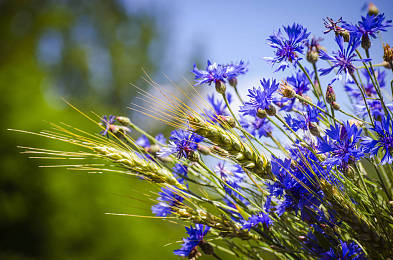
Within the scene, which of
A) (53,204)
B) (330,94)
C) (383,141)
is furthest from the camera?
(53,204)

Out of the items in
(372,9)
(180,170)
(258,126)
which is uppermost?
(372,9)

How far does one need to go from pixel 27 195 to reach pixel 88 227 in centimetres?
46

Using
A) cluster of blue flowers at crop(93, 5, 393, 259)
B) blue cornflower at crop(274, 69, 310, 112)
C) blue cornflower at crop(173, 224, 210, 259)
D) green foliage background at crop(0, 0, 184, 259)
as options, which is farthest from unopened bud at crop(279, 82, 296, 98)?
green foliage background at crop(0, 0, 184, 259)

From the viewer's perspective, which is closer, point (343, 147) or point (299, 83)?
point (343, 147)

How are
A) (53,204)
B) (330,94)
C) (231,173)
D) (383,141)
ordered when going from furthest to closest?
(53,204) → (231,173) → (330,94) → (383,141)

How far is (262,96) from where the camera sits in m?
0.41

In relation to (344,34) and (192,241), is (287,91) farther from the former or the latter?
(192,241)

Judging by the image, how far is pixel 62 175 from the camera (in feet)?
7.04

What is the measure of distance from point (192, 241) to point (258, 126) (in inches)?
8.7

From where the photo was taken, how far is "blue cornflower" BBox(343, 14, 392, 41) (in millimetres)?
379

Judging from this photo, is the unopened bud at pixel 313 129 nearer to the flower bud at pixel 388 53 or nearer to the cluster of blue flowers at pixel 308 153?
the cluster of blue flowers at pixel 308 153

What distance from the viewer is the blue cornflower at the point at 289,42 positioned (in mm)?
409

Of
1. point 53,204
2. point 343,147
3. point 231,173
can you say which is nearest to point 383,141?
point 343,147

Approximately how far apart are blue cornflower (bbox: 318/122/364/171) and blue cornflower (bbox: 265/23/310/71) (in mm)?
107
